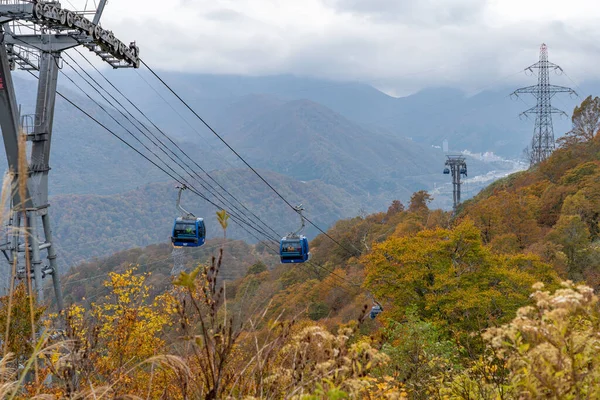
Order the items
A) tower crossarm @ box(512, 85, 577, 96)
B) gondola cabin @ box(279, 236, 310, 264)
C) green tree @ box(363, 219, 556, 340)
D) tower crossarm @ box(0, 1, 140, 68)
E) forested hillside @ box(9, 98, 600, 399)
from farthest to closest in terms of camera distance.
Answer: tower crossarm @ box(512, 85, 577, 96) → gondola cabin @ box(279, 236, 310, 264) → green tree @ box(363, 219, 556, 340) → tower crossarm @ box(0, 1, 140, 68) → forested hillside @ box(9, 98, 600, 399)

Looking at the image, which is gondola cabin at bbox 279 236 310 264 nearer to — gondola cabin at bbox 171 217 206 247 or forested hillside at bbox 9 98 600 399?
forested hillside at bbox 9 98 600 399

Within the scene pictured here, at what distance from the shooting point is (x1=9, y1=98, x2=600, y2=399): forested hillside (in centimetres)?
236

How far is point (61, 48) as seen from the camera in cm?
1304

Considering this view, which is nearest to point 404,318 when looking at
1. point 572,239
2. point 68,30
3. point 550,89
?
point 572,239

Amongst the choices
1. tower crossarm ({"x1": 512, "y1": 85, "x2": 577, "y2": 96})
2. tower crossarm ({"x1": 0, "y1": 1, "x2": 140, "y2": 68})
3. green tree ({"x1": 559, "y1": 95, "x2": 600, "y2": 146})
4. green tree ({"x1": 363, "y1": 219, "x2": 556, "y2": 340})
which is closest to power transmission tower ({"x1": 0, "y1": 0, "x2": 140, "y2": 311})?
tower crossarm ({"x1": 0, "y1": 1, "x2": 140, "y2": 68})

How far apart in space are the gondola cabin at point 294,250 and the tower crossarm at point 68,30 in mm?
8236

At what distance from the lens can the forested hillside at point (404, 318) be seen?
2.36 m

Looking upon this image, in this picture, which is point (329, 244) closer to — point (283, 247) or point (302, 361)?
point (283, 247)

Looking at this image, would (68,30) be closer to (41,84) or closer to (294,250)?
(41,84)

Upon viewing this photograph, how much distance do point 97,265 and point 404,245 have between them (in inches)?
3773

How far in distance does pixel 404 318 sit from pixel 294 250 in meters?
4.52

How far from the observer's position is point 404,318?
20.1 meters

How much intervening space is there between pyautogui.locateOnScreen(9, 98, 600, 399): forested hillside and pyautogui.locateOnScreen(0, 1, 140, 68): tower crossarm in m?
5.64

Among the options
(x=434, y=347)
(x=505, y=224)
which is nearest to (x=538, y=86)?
(x=505, y=224)
